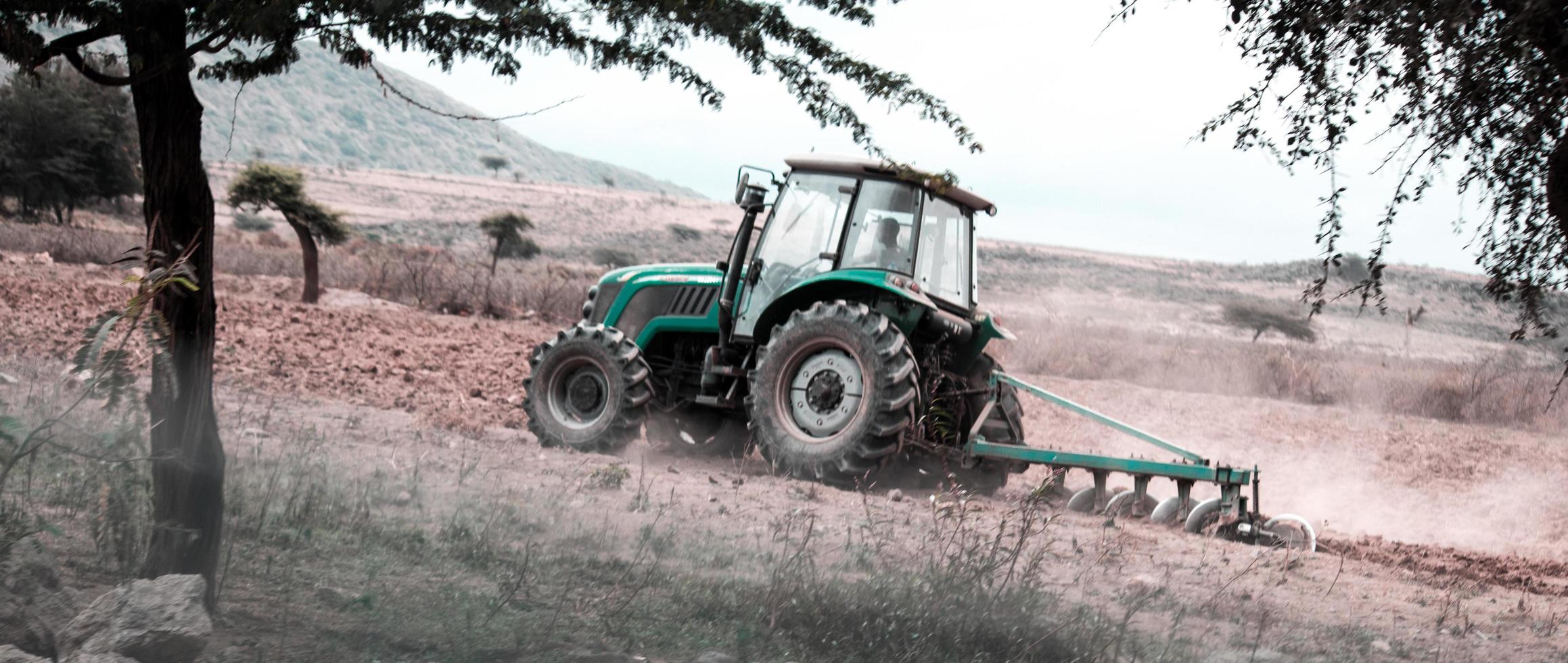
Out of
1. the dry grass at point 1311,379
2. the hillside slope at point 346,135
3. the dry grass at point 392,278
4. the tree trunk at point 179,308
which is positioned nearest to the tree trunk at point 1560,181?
the tree trunk at point 179,308

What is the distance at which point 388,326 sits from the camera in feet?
49.6

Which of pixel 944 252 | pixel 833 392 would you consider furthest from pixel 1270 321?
pixel 833 392

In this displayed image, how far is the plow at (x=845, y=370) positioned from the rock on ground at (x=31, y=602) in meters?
4.20

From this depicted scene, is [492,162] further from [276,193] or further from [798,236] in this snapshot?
[798,236]

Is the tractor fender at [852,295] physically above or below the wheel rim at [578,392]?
above

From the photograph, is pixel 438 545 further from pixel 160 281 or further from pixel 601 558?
pixel 160 281

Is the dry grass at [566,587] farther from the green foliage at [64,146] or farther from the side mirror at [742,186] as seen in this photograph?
the green foliage at [64,146]

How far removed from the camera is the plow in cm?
733

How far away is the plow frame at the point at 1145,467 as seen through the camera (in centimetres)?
691

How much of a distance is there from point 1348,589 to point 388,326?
12.2 metres

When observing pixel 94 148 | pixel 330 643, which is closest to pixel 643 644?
pixel 330 643

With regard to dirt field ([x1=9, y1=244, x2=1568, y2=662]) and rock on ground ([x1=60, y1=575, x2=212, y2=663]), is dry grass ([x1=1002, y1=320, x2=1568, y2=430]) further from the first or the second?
rock on ground ([x1=60, y1=575, x2=212, y2=663])

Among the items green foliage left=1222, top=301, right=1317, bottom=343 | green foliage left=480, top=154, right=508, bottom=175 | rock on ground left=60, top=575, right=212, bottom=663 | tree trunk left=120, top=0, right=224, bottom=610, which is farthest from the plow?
green foliage left=480, top=154, right=508, bottom=175

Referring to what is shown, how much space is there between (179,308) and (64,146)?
1343 inches
